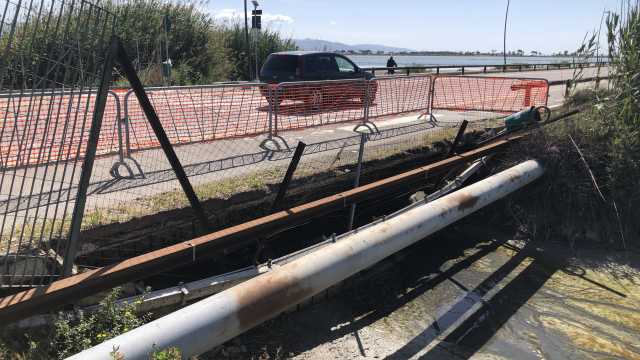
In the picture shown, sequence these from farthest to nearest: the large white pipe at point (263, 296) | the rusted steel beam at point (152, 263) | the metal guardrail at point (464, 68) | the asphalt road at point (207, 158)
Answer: the metal guardrail at point (464, 68), the asphalt road at point (207, 158), the rusted steel beam at point (152, 263), the large white pipe at point (263, 296)

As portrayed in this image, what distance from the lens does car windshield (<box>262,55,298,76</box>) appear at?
13.4m

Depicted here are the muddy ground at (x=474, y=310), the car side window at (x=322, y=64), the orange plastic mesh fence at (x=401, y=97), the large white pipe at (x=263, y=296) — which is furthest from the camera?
the car side window at (x=322, y=64)

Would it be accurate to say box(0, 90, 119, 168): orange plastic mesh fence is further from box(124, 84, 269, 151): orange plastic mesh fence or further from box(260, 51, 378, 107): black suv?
box(260, 51, 378, 107): black suv

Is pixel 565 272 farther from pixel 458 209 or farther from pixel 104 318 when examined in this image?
pixel 104 318

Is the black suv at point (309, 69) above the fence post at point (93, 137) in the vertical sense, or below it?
above

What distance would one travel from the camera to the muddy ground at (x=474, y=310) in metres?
4.46

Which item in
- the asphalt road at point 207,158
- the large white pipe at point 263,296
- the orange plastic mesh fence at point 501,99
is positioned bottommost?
the large white pipe at point 263,296

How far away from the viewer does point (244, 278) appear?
178 inches

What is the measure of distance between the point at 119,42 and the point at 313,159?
13.5 feet

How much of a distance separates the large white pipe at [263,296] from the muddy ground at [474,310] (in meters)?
0.86

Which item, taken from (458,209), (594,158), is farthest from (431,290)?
(594,158)

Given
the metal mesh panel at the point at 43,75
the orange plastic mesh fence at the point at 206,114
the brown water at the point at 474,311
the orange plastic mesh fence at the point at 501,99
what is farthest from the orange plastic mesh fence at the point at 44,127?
the orange plastic mesh fence at the point at 501,99

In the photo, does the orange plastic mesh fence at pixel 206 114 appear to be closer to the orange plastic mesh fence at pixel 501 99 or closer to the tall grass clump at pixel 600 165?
the tall grass clump at pixel 600 165

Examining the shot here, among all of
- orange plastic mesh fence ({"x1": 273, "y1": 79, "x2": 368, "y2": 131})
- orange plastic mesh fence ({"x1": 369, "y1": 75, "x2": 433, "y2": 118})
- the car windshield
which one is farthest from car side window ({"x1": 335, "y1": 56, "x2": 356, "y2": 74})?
orange plastic mesh fence ({"x1": 273, "y1": 79, "x2": 368, "y2": 131})
